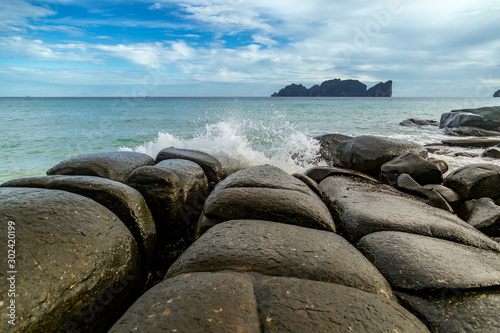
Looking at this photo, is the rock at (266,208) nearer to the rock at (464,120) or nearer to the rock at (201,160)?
the rock at (201,160)

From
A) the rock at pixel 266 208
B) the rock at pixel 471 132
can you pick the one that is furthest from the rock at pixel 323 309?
the rock at pixel 471 132

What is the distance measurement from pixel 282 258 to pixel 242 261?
0.85 ft

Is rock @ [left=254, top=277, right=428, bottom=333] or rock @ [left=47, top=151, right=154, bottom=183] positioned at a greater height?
rock @ [left=47, top=151, right=154, bottom=183]

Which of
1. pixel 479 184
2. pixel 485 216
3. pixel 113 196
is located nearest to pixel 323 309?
pixel 113 196

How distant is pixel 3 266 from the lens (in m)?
1.48

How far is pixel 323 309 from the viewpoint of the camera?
1.41m

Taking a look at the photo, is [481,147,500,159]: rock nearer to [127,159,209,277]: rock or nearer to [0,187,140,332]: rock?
[127,159,209,277]: rock

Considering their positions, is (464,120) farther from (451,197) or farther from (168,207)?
(168,207)

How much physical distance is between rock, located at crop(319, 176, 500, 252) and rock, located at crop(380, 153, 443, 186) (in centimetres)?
123

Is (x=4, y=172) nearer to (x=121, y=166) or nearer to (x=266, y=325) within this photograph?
(x=121, y=166)

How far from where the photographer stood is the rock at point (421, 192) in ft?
13.2

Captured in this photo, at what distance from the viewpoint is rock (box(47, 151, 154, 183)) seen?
11.5 feet

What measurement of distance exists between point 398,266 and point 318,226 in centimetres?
74

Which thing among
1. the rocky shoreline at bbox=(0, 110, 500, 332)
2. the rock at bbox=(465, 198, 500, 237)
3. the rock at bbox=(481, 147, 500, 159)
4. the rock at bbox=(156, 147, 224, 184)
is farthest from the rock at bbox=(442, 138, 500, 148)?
the rock at bbox=(156, 147, 224, 184)
